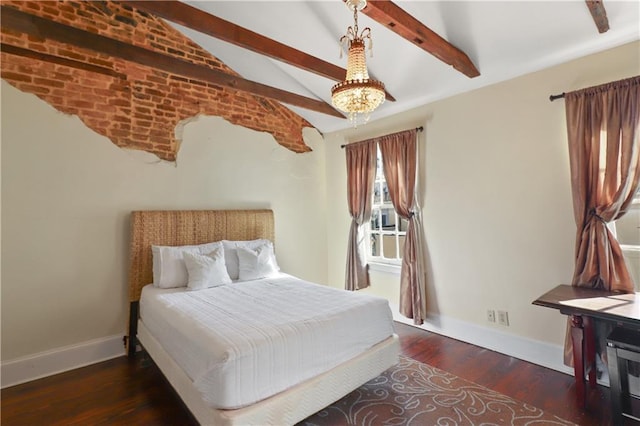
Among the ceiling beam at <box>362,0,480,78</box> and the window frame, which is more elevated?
the ceiling beam at <box>362,0,480,78</box>

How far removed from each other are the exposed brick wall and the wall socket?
3.55 m

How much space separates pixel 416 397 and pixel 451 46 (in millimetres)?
2787

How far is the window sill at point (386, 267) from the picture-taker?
3.78 m

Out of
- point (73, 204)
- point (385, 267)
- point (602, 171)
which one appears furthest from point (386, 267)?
point (73, 204)

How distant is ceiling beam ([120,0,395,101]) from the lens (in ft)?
7.80

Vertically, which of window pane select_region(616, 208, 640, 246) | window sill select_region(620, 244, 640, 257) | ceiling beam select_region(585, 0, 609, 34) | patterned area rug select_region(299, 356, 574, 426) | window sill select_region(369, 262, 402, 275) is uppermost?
ceiling beam select_region(585, 0, 609, 34)

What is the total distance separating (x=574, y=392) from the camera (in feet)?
7.28

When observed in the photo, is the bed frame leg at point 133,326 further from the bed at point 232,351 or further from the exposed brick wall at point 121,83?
the exposed brick wall at point 121,83

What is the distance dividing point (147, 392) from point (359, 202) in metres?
2.92

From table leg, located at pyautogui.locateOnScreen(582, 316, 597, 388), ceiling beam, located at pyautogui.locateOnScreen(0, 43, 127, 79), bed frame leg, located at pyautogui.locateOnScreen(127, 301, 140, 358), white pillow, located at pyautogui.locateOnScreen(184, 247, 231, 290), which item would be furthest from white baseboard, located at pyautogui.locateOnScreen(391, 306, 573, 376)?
ceiling beam, located at pyautogui.locateOnScreen(0, 43, 127, 79)

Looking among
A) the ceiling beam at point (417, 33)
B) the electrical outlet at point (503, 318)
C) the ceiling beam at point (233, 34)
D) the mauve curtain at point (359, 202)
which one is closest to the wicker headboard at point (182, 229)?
the mauve curtain at point (359, 202)

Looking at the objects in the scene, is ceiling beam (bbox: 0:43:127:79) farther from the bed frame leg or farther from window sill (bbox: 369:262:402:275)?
window sill (bbox: 369:262:402:275)

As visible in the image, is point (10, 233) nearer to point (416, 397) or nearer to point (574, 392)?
point (416, 397)

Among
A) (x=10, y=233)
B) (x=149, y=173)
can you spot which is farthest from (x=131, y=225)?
(x=10, y=233)
